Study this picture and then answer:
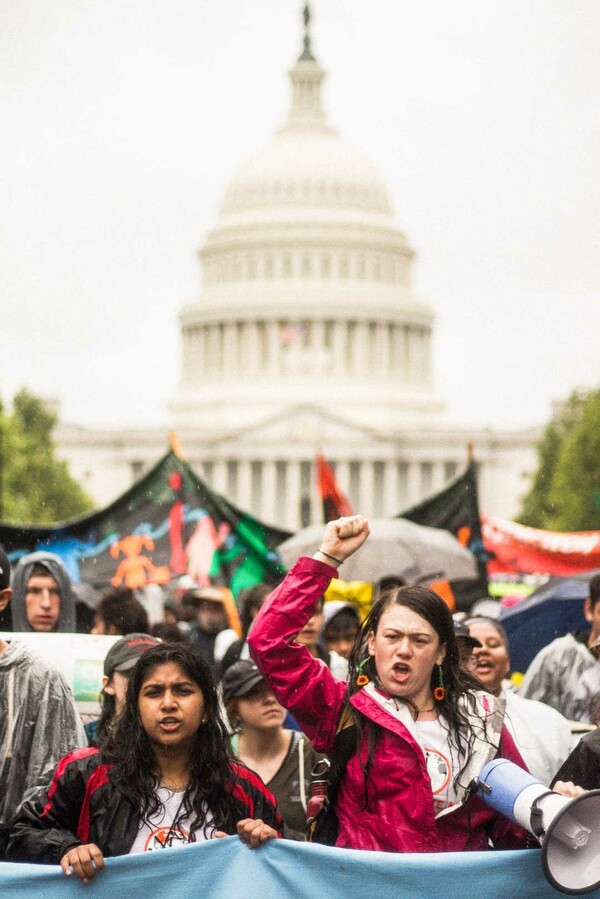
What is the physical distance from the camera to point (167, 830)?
236 inches

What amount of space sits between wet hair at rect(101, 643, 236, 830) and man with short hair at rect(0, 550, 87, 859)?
595 millimetres

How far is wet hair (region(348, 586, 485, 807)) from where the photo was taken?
6023 mm

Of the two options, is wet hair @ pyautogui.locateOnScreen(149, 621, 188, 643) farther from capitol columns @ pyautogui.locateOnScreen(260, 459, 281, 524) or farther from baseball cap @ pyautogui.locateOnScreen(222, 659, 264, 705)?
capitol columns @ pyautogui.locateOnScreen(260, 459, 281, 524)

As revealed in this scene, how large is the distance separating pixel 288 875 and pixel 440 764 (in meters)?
0.53

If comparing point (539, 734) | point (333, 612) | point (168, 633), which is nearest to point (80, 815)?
point (539, 734)

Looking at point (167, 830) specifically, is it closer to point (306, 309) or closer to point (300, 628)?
point (300, 628)

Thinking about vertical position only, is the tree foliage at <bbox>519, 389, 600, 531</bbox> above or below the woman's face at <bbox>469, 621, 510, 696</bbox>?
above

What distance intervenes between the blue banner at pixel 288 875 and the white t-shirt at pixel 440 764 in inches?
6.3

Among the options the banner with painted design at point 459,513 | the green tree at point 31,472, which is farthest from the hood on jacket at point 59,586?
the green tree at point 31,472

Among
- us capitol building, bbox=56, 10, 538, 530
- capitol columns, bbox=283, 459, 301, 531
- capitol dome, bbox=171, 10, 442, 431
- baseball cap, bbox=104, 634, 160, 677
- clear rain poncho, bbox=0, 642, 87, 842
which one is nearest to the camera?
clear rain poncho, bbox=0, 642, 87, 842

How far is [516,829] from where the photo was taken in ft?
19.4

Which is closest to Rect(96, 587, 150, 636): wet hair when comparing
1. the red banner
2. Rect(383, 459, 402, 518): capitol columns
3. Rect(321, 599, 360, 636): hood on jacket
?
Rect(321, 599, 360, 636): hood on jacket

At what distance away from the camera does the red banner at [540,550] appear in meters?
18.6

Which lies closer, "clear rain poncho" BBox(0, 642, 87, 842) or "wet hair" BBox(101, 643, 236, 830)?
"wet hair" BBox(101, 643, 236, 830)
